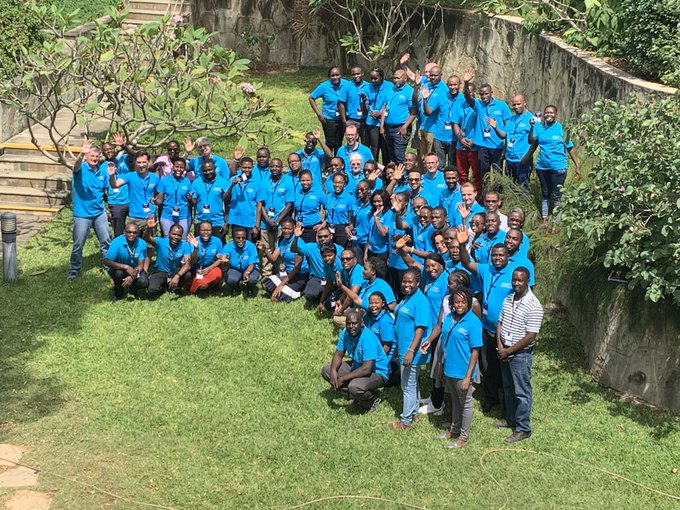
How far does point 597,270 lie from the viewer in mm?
11500

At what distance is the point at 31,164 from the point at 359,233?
7.38 meters

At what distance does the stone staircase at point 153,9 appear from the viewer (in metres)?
23.4

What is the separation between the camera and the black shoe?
10047mm

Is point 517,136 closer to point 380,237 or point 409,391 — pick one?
point 380,237

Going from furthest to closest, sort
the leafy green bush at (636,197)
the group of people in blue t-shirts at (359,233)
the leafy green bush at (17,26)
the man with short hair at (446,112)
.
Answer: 1. the leafy green bush at (17,26)
2. the man with short hair at (446,112)
3. the group of people in blue t-shirts at (359,233)
4. the leafy green bush at (636,197)

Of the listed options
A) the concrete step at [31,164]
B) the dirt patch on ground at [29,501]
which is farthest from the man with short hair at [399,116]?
the dirt patch on ground at [29,501]

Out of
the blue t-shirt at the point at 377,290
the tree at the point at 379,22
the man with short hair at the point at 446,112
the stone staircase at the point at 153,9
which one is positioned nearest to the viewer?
the blue t-shirt at the point at 377,290

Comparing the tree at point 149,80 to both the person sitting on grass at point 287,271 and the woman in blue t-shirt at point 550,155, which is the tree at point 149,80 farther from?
the woman in blue t-shirt at point 550,155

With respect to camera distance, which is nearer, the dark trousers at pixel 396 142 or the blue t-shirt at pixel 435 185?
the blue t-shirt at pixel 435 185

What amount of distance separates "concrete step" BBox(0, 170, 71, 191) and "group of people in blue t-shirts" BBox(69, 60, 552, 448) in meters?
2.57

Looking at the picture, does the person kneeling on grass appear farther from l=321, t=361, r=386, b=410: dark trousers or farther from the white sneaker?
the white sneaker

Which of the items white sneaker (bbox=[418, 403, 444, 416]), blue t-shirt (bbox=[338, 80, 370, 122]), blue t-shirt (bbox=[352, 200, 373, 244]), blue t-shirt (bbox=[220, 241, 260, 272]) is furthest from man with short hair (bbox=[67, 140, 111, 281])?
white sneaker (bbox=[418, 403, 444, 416])

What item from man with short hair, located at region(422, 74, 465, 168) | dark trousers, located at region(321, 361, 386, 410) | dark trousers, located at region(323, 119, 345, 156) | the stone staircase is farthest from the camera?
the stone staircase

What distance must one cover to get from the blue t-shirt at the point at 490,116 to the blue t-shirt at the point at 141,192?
439cm
